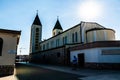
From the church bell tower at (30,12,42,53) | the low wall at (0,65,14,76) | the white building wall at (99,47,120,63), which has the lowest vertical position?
the low wall at (0,65,14,76)

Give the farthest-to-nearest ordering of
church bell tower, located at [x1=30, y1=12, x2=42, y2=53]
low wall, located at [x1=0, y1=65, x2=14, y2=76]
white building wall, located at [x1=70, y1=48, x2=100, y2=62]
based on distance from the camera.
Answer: church bell tower, located at [x1=30, y1=12, x2=42, y2=53] → white building wall, located at [x1=70, y1=48, x2=100, y2=62] → low wall, located at [x1=0, y1=65, x2=14, y2=76]

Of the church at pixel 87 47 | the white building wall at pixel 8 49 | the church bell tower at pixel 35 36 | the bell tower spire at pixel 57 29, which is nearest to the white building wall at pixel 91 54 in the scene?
the church at pixel 87 47

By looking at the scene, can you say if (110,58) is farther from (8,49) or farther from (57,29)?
(57,29)

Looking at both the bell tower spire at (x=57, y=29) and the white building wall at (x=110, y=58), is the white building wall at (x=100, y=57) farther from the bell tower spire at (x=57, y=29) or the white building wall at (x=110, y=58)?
the bell tower spire at (x=57, y=29)

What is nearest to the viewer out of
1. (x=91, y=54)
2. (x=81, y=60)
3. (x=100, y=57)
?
(x=100, y=57)

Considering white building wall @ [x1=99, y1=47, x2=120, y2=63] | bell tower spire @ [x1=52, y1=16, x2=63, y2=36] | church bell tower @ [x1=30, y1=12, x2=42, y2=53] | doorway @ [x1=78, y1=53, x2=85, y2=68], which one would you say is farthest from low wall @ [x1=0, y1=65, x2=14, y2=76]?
bell tower spire @ [x1=52, y1=16, x2=63, y2=36]

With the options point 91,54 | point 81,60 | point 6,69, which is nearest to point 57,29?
point 81,60

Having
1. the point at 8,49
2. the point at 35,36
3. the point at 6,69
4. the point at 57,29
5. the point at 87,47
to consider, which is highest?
the point at 57,29

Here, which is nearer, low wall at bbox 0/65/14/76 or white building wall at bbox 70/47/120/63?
low wall at bbox 0/65/14/76

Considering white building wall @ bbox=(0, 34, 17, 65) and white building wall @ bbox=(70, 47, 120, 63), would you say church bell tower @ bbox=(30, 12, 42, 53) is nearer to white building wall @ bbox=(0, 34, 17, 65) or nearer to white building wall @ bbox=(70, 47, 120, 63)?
white building wall @ bbox=(70, 47, 120, 63)

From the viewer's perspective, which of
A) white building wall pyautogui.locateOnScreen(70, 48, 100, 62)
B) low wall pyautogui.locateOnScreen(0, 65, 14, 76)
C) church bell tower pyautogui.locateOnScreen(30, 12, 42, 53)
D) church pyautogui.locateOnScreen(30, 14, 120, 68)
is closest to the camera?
low wall pyautogui.locateOnScreen(0, 65, 14, 76)

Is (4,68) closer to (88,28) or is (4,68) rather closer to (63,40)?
(88,28)

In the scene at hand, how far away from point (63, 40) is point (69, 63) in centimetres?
1124

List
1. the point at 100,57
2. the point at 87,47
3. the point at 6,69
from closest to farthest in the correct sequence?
the point at 6,69 → the point at 100,57 → the point at 87,47
